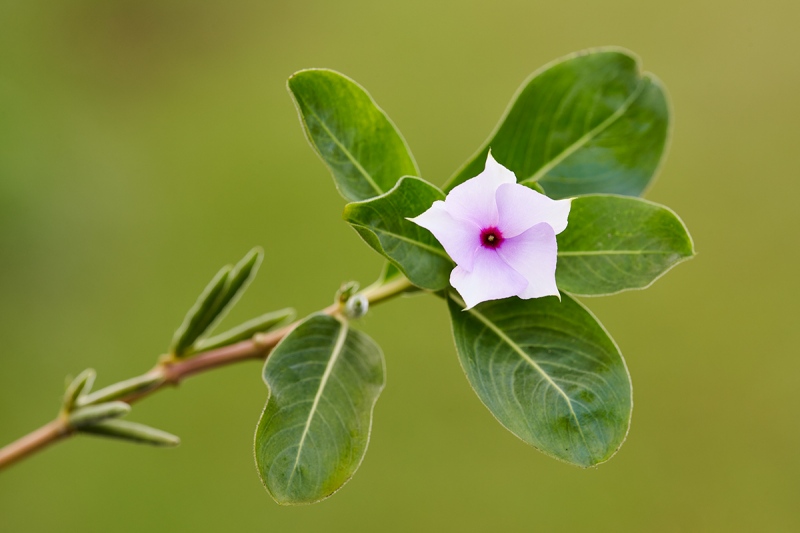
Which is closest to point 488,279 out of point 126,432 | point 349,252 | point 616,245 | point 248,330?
point 616,245

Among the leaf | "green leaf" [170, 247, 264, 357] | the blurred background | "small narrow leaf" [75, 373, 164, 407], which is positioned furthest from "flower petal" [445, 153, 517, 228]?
the blurred background

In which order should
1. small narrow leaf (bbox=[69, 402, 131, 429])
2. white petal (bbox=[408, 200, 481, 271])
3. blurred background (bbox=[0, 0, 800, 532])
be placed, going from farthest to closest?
1. blurred background (bbox=[0, 0, 800, 532])
2. small narrow leaf (bbox=[69, 402, 131, 429])
3. white petal (bbox=[408, 200, 481, 271])

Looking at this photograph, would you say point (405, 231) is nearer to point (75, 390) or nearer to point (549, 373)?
point (549, 373)

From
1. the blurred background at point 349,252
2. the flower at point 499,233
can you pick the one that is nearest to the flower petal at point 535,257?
the flower at point 499,233

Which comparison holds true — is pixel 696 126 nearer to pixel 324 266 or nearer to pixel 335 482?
pixel 324 266

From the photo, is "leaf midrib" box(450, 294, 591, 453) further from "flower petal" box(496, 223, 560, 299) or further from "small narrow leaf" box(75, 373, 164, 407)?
"small narrow leaf" box(75, 373, 164, 407)

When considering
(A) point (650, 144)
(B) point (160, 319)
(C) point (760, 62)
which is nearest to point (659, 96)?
(A) point (650, 144)

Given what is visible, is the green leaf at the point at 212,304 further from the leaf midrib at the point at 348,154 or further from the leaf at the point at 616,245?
the leaf at the point at 616,245
